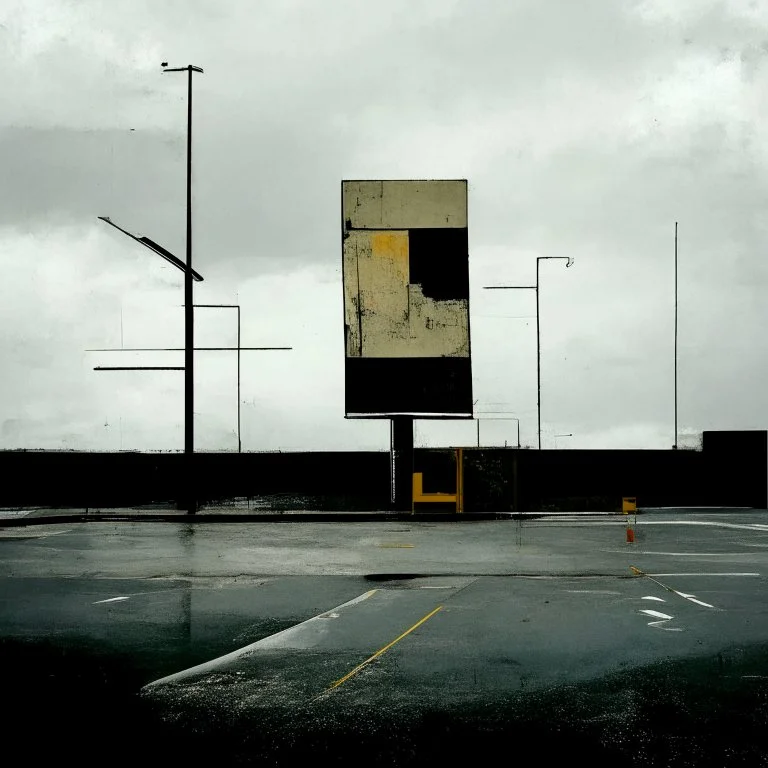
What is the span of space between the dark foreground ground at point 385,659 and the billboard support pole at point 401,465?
14438mm

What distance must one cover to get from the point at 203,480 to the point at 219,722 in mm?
34126

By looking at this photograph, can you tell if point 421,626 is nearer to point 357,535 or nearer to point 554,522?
point 357,535

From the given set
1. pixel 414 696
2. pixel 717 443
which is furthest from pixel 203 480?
pixel 414 696

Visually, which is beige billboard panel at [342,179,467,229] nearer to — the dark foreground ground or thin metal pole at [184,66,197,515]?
thin metal pole at [184,66,197,515]

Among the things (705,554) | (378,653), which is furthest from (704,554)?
(378,653)

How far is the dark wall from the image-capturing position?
37.5 meters

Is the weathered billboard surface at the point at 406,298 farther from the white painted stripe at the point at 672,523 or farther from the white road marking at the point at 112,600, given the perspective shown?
the white road marking at the point at 112,600

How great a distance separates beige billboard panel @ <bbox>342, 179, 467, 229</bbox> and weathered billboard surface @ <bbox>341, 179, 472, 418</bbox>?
3 cm

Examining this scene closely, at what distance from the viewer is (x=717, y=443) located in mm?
37875

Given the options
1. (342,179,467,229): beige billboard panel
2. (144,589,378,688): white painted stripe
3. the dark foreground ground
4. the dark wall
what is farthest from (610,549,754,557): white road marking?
(342,179,467,229): beige billboard panel

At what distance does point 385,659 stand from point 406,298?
25.0 meters

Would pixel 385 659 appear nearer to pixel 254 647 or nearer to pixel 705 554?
pixel 254 647

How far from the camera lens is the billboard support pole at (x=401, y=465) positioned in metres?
33.2

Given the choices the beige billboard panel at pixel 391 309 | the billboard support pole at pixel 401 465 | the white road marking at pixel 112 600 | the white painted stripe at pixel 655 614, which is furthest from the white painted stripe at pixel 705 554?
the beige billboard panel at pixel 391 309
